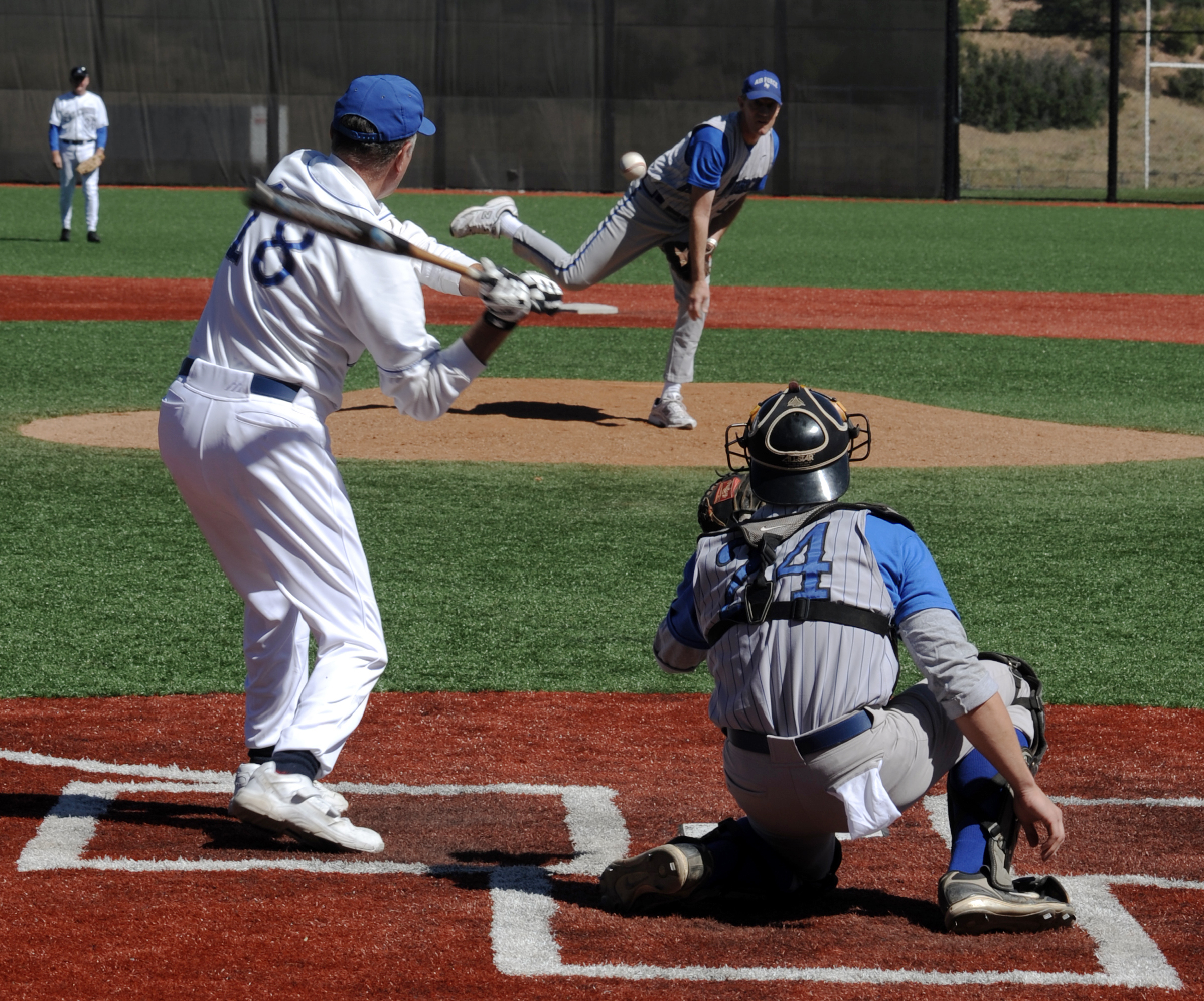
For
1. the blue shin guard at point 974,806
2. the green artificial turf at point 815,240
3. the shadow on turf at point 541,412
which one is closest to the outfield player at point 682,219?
the shadow on turf at point 541,412

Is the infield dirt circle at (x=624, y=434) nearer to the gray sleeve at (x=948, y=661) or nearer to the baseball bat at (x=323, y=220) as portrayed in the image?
the baseball bat at (x=323, y=220)

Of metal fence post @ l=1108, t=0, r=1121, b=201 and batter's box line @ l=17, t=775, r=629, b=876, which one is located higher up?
metal fence post @ l=1108, t=0, r=1121, b=201

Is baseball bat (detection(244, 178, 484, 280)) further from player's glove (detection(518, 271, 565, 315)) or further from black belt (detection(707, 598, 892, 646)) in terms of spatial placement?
black belt (detection(707, 598, 892, 646))

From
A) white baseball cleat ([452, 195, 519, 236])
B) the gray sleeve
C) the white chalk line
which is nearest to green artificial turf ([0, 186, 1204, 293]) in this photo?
Answer: white baseball cleat ([452, 195, 519, 236])

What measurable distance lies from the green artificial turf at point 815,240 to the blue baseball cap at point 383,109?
1580 centimetres

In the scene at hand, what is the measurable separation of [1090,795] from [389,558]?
12.0 ft

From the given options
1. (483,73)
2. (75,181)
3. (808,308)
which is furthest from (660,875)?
(483,73)

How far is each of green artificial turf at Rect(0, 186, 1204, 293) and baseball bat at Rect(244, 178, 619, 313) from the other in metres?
16.1

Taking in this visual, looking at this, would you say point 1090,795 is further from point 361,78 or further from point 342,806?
point 361,78

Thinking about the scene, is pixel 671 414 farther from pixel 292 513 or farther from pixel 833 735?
pixel 833 735

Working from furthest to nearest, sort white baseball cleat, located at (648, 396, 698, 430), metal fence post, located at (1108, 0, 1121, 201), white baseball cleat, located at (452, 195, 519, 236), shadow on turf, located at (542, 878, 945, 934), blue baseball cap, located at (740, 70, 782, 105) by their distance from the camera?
metal fence post, located at (1108, 0, 1121, 201)
white baseball cleat, located at (648, 396, 698, 430)
white baseball cleat, located at (452, 195, 519, 236)
blue baseball cap, located at (740, 70, 782, 105)
shadow on turf, located at (542, 878, 945, 934)

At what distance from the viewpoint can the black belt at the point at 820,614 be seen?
3.19 meters

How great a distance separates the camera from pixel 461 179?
3366cm

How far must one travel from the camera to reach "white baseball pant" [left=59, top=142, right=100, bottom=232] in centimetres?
2075
